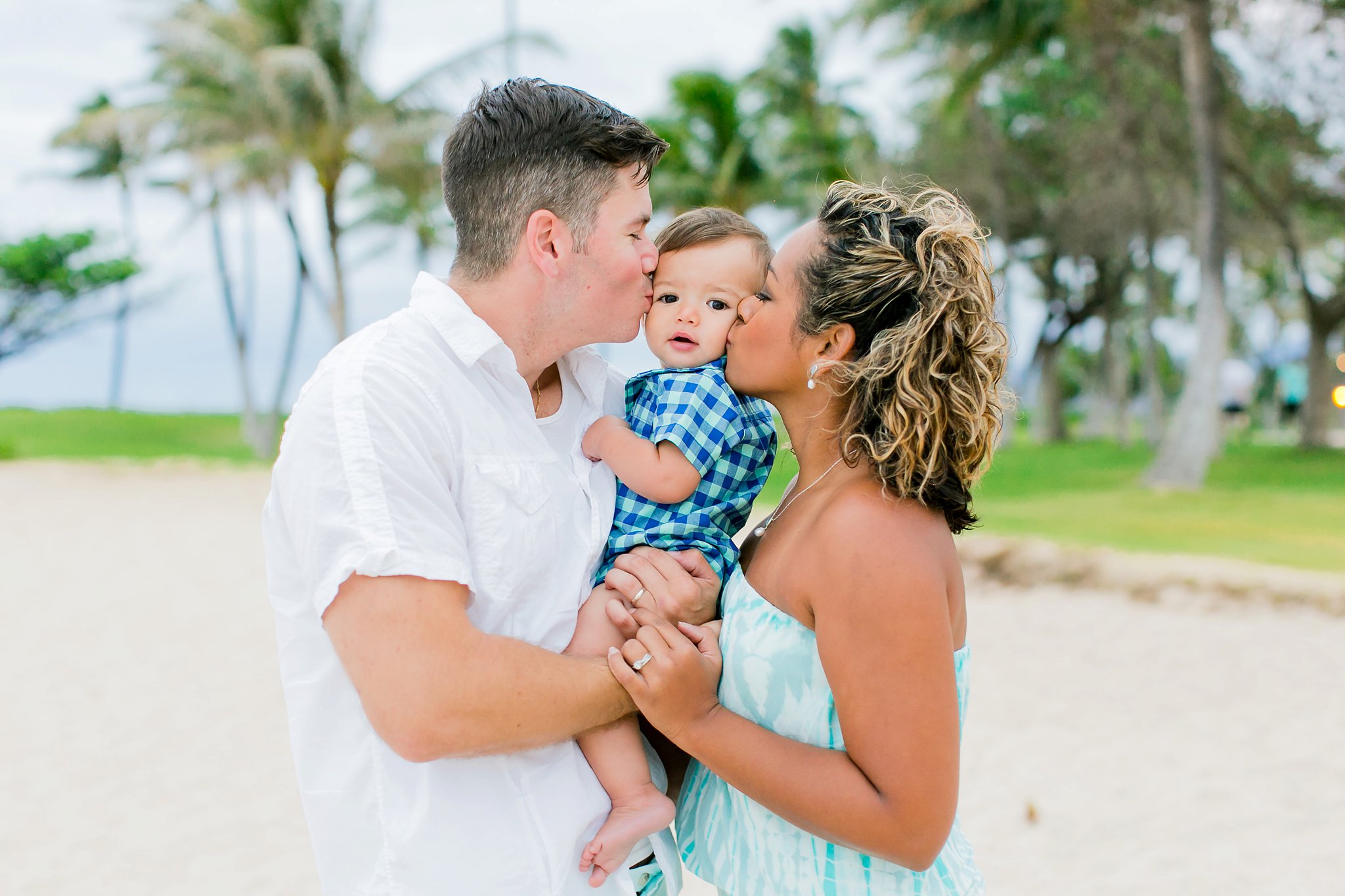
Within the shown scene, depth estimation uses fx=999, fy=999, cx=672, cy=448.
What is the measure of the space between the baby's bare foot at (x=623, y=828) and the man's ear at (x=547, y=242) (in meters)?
1.11

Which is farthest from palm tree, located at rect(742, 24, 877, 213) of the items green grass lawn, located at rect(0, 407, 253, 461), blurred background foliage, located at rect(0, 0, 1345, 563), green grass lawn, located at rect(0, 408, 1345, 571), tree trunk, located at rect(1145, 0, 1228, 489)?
green grass lawn, located at rect(0, 407, 253, 461)

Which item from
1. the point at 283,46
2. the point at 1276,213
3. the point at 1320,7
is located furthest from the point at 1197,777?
the point at 283,46

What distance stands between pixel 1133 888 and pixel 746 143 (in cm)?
2275

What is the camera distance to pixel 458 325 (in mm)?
2012

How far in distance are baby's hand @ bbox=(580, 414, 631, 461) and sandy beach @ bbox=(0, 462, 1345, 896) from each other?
343cm

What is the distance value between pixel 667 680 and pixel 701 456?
2.10ft

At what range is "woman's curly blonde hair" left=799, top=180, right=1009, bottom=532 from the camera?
1.94m

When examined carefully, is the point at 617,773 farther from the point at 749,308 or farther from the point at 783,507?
the point at 749,308

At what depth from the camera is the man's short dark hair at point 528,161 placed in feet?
6.89

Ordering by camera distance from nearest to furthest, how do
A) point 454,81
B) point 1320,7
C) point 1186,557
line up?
1. point 1186,557
2. point 1320,7
3. point 454,81

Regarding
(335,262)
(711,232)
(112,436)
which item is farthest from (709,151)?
(711,232)

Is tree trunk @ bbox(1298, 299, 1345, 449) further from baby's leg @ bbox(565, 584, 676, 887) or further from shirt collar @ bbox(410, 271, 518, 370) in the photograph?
shirt collar @ bbox(410, 271, 518, 370)

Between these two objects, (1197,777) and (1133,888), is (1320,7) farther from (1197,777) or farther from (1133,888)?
(1133,888)

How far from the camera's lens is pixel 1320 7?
1664 centimetres
